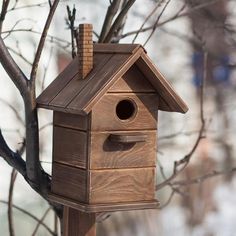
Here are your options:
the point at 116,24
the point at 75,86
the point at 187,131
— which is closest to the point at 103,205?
the point at 75,86

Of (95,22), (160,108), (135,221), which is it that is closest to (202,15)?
(95,22)

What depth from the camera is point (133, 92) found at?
5.68 feet

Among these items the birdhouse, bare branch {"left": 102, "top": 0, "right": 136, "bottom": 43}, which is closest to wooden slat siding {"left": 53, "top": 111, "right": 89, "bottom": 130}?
the birdhouse

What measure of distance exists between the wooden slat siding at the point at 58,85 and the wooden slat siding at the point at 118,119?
137 mm

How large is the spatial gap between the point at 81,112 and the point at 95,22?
7.50 ft

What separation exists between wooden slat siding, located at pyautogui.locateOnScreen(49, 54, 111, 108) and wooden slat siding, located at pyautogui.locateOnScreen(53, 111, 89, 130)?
4 cm

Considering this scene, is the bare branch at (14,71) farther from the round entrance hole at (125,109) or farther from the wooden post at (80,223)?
the wooden post at (80,223)

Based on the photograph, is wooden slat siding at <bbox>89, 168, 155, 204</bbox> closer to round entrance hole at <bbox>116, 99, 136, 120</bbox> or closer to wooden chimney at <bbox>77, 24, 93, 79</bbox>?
round entrance hole at <bbox>116, 99, 136, 120</bbox>

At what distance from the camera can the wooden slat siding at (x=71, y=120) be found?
1683 millimetres

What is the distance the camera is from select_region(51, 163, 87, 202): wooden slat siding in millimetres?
1690

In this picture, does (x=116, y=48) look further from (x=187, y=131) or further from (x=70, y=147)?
(x=187, y=131)

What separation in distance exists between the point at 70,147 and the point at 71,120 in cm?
6

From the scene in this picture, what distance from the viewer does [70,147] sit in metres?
1.73

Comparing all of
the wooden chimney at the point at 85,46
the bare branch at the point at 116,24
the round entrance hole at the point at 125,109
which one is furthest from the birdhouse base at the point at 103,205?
the bare branch at the point at 116,24
